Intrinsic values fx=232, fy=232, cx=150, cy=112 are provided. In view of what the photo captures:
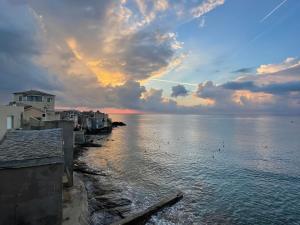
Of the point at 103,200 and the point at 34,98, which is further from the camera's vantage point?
the point at 34,98

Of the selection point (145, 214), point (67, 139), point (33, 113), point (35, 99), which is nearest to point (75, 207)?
point (145, 214)

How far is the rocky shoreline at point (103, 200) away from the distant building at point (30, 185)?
6.44m

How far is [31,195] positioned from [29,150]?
93.7 inches

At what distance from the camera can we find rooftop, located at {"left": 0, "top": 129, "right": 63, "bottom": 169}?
11.5 metres

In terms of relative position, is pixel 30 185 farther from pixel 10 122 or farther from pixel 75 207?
pixel 10 122

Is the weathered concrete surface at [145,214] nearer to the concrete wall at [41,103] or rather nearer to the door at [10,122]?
the door at [10,122]

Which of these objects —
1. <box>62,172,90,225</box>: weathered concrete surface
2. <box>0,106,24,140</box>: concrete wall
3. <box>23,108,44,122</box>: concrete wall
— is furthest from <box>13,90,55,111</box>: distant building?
<box>62,172,90,225</box>: weathered concrete surface

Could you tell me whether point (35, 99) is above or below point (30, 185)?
above

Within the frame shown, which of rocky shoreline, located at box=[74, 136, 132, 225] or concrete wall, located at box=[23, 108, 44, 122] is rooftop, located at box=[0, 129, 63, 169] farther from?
Result: concrete wall, located at box=[23, 108, 44, 122]

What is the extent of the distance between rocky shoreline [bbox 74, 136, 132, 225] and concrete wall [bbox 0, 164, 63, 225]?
249 inches

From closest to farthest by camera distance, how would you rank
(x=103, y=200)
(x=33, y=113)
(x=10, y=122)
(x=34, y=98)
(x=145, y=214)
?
(x=145, y=214)
(x=103, y=200)
(x=10, y=122)
(x=33, y=113)
(x=34, y=98)

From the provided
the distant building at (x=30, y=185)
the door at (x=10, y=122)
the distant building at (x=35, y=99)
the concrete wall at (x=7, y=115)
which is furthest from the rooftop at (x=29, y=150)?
the distant building at (x=35, y=99)

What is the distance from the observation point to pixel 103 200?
22.3 metres

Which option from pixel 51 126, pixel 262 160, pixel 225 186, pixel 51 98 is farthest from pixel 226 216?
pixel 51 98
